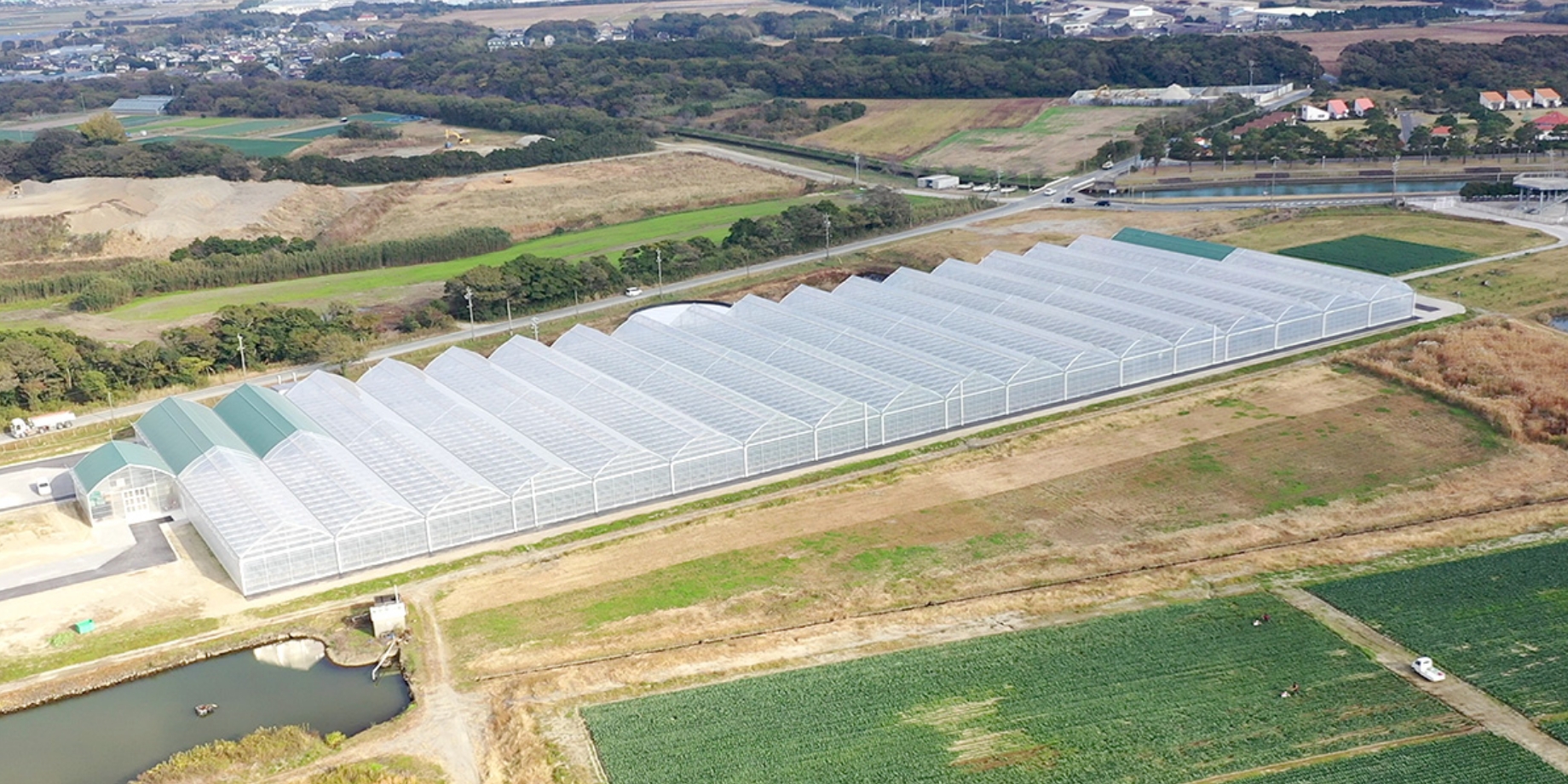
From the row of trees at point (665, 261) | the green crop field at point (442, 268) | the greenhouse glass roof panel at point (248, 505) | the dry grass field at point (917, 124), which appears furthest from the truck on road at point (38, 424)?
the dry grass field at point (917, 124)

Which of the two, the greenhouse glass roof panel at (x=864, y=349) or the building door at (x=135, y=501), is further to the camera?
the greenhouse glass roof panel at (x=864, y=349)

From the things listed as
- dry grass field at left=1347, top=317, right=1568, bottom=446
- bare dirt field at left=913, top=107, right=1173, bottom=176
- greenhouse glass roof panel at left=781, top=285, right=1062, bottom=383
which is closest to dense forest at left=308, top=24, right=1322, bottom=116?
bare dirt field at left=913, top=107, right=1173, bottom=176

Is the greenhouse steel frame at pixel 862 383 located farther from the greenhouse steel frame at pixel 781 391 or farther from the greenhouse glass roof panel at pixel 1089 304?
the greenhouse glass roof panel at pixel 1089 304

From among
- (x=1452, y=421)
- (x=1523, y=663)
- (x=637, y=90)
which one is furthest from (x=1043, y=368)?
(x=637, y=90)

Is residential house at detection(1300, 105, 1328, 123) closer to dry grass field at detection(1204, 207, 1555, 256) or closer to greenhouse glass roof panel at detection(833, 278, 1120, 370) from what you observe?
dry grass field at detection(1204, 207, 1555, 256)

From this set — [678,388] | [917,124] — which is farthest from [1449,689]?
[917,124]

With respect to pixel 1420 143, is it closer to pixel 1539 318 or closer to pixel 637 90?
pixel 1539 318
